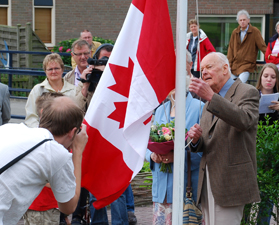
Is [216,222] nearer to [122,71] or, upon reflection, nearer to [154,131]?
[154,131]

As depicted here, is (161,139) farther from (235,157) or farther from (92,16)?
(92,16)

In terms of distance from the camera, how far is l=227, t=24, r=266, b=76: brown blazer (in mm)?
10812

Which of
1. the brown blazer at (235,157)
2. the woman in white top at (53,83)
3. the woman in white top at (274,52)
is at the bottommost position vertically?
the brown blazer at (235,157)

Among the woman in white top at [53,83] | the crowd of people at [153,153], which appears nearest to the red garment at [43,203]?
the crowd of people at [153,153]

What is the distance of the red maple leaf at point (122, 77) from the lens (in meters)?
3.54

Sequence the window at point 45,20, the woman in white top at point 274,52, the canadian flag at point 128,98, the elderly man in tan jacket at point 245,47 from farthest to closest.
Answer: the window at point 45,20
the elderly man in tan jacket at point 245,47
the woman in white top at point 274,52
the canadian flag at point 128,98

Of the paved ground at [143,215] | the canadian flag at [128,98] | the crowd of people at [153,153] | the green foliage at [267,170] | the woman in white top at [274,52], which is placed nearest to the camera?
the crowd of people at [153,153]

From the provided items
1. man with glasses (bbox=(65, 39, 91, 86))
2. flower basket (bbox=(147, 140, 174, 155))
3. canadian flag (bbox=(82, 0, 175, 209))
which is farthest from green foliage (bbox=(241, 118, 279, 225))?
man with glasses (bbox=(65, 39, 91, 86))

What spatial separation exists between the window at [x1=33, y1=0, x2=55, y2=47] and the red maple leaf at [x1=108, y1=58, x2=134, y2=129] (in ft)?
47.2

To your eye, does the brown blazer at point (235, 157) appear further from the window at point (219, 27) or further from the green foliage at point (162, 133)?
the window at point (219, 27)

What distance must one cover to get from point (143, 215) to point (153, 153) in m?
2.25

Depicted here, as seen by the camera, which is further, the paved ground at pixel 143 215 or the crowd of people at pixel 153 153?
the paved ground at pixel 143 215

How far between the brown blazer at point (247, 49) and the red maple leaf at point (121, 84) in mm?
7734

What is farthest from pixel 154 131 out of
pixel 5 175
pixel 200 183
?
pixel 5 175
